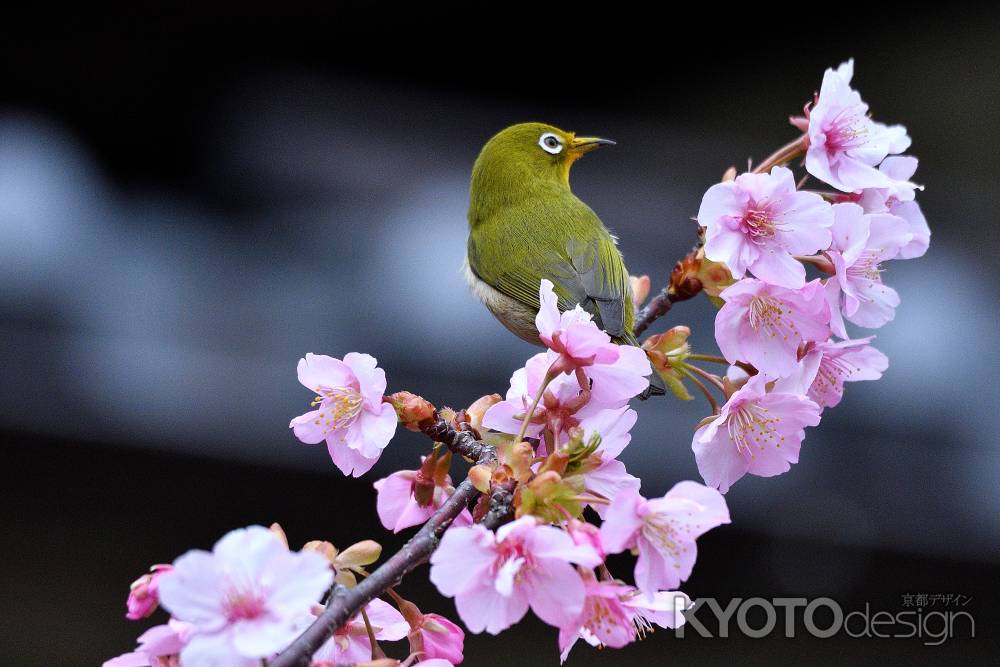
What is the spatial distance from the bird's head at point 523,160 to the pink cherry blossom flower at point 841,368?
778mm

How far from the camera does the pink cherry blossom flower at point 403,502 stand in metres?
0.82

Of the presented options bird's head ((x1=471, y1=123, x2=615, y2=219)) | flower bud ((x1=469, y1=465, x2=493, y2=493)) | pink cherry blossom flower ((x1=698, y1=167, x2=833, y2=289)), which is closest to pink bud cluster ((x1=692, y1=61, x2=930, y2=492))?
pink cherry blossom flower ((x1=698, y1=167, x2=833, y2=289))

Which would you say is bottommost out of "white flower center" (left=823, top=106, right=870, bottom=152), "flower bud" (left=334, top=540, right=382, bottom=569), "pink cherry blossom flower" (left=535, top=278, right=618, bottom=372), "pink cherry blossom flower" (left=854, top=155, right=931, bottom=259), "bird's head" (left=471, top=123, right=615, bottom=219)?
"flower bud" (left=334, top=540, right=382, bottom=569)

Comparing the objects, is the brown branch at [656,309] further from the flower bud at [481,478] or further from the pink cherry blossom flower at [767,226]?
the flower bud at [481,478]

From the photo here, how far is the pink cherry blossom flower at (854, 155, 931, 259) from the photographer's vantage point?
913 millimetres

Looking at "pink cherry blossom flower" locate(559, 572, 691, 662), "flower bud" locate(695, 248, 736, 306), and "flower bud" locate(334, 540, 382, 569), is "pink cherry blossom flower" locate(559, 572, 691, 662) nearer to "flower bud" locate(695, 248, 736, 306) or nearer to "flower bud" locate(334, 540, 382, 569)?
"flower bud" locate(334, 540, 382, 569)

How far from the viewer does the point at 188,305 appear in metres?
3.25

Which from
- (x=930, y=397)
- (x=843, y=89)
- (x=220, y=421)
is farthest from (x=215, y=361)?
(x=843, y=89)

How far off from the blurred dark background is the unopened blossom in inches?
93.5

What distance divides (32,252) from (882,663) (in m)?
3.09

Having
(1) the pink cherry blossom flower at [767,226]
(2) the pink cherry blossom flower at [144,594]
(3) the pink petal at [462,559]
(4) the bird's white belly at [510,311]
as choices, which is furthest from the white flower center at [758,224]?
(4) the bird's white belly at [510,311]

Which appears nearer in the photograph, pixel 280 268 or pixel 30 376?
pixel 30 376

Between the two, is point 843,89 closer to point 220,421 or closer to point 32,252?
point 220,421

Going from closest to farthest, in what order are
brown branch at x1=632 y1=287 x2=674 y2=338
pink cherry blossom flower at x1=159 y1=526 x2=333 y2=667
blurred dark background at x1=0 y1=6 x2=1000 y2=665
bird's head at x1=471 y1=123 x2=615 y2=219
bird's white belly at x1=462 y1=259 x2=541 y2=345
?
pink cherry blossom flower at x1=159 y1=526 x2=333 y2=667 → brown branch at x1=632 y1=287 x2=674 y2=338 → bird's white belly at x1=462 y1=259 x2=541 y2=345 → bird's head at x1=471 y1=123 x2=615 y2=219 → blurred dark background at x1=0 y1=6 x2=1000 y2=665
